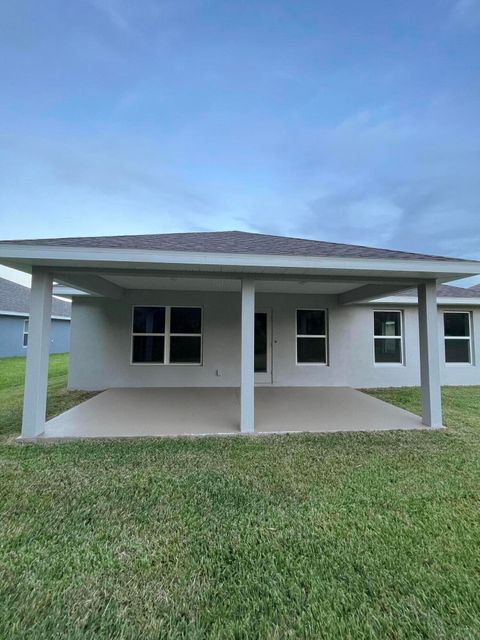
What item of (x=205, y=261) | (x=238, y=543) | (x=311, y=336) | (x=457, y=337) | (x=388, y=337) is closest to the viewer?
(x=238, y=543)

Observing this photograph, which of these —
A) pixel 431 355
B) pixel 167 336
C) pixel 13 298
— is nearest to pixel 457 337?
pixel 431 355

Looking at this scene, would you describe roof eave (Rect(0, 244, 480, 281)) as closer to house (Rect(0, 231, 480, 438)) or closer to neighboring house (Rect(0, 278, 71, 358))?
house (Rect(0, 231, 480, 438))

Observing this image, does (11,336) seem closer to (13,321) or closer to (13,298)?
(13,321)

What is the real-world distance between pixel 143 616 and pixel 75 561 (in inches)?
31.1

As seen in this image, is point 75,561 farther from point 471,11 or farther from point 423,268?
point 471,11

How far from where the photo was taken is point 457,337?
36.2 ft

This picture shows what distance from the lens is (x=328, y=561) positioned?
2.43 metres

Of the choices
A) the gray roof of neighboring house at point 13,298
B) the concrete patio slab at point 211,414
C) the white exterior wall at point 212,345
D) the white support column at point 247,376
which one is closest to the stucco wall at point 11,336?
the gray roof of neighboring house at point 13,298

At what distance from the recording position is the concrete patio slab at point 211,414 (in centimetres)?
562

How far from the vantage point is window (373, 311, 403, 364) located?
34.3 ft

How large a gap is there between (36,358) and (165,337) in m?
4.48

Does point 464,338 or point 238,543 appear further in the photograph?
point 464,338

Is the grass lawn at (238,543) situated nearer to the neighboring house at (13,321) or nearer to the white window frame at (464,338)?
the white window frame at (464,338)

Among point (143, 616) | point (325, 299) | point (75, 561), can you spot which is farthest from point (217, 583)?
point (325, 299)
